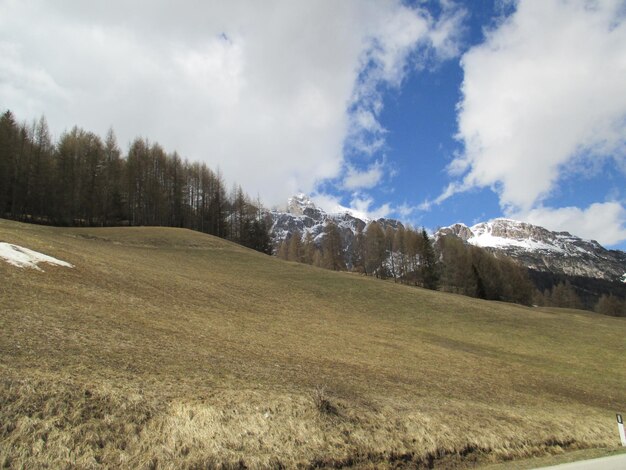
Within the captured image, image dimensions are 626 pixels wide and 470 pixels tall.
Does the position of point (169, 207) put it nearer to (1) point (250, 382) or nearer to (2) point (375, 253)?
(2) point (375, 253)

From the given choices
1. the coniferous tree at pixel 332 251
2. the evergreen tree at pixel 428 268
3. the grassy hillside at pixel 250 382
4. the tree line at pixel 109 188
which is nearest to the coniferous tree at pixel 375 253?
the coniferous tree at pixel 332 251

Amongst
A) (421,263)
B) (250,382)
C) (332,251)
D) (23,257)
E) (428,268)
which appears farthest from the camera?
(332,251)

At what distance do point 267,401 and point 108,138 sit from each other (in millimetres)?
94416

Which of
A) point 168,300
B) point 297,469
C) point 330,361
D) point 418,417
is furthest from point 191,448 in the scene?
point 168,300

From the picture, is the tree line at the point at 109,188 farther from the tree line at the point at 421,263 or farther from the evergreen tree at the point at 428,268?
the evergreen tree at the point at 428,268

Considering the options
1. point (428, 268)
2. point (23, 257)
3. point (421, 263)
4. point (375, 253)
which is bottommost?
point (23, 257)

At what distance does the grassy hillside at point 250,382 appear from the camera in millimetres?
8727

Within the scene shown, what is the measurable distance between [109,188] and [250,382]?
83488 millimetres

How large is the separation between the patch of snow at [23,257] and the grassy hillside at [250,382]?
0.96 meters

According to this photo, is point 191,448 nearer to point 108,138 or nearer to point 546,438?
point 546,438

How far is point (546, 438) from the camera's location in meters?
14.3

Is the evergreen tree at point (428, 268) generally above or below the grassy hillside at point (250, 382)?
above

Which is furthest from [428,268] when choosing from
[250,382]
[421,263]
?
[250,382]

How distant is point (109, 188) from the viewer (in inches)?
3290
